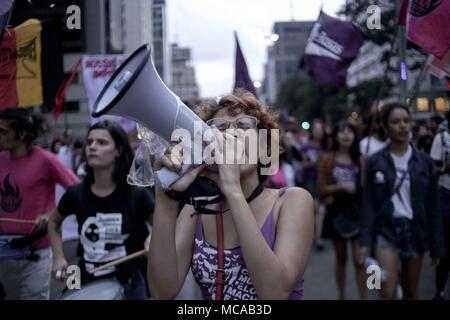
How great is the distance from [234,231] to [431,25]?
5.38 feet

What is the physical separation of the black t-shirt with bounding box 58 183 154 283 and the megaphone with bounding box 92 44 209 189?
4.67 feet

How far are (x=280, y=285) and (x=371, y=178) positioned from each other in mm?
2406

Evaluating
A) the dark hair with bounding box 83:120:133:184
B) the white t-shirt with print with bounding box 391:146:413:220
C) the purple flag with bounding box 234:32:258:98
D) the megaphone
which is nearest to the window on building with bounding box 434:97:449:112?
the white t-shirt with print with bounding box 391:146:413:220

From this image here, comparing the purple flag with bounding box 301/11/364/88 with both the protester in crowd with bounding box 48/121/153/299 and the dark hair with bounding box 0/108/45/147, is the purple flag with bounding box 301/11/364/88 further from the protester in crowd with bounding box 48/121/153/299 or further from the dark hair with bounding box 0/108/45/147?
the dark hair with bounding box 0/108/45/147

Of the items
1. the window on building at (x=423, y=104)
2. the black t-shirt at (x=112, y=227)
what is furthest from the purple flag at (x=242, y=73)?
the window on building at (x=423, y=104)

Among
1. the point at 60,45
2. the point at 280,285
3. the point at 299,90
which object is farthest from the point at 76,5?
the point at 299,90

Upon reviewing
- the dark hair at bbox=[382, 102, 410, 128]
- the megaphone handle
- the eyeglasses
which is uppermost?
the dark hair at bbox=[382, 102, 410, 128]

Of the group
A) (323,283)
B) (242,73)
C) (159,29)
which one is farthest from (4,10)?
(323,283)

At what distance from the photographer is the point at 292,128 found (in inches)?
379

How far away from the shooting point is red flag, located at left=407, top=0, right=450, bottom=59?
251 cm

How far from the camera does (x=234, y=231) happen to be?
66.9 inches

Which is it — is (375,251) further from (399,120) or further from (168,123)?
(168,123)

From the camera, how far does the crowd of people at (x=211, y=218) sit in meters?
1.58

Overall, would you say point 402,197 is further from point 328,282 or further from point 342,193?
point 328,282
